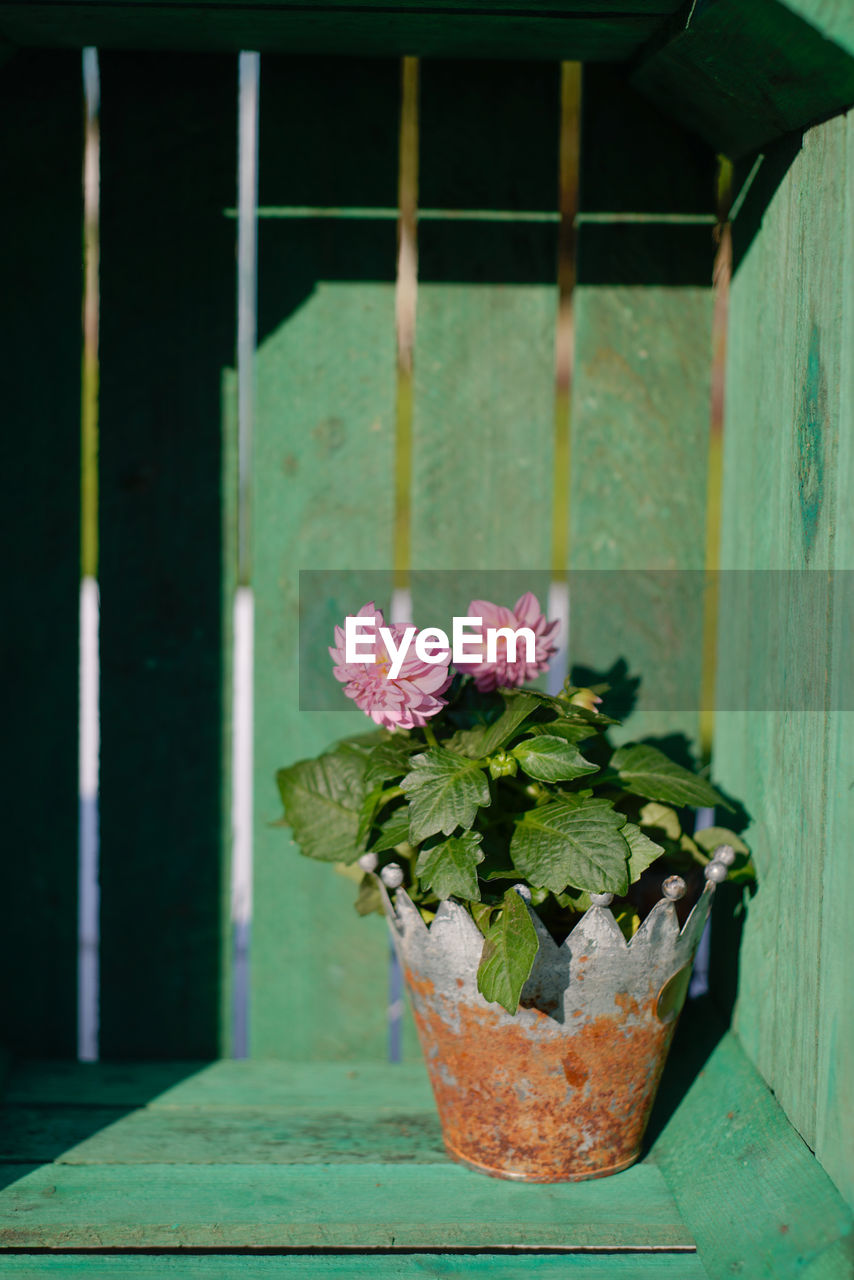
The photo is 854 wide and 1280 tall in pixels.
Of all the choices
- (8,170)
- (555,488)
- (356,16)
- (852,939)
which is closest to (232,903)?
(555,488)

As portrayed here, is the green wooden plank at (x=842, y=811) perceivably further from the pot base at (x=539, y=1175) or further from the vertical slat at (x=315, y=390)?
the vertical slat at (x=315, y=390)

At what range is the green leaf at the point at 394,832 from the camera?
4.76 ft

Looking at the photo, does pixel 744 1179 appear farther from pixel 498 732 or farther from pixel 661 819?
pixel 498 732

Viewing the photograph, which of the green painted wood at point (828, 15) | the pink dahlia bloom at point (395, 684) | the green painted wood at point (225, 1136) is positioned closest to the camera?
the green painted wood at point (828, 15)

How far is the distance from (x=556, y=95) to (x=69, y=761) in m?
1.25

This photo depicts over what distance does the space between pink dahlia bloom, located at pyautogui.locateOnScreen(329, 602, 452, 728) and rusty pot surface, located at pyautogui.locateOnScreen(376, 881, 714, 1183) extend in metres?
0.22

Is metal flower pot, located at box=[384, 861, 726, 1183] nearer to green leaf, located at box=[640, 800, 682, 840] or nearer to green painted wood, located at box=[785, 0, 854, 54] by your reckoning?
green leaf, located at box=[640, 800, 682, 840]

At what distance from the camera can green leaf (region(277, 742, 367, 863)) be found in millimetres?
1578

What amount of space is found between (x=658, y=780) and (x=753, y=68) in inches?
33.8

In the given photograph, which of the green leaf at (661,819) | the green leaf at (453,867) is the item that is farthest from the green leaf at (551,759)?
the green leaf at (661,819)

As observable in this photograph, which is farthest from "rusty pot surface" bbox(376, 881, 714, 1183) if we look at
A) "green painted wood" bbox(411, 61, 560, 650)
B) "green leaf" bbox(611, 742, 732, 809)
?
"green painted wood" bbox(411, 61, 560, 650)

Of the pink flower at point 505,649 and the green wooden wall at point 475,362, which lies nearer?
the pink flower at point 505,649

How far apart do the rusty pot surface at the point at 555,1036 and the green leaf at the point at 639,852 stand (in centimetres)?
6

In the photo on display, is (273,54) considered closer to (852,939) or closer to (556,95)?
(556,95)
